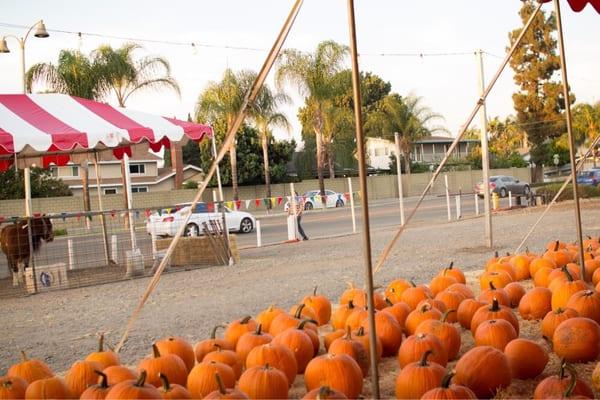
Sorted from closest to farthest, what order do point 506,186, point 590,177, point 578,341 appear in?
point 578,341
point 506,186
point 590,177

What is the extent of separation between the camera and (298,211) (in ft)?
66.1

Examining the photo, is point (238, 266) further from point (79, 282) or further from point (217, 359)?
point (217, 359)

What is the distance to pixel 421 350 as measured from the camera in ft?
13.4

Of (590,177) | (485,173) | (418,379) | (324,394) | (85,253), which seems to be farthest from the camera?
(590,177)

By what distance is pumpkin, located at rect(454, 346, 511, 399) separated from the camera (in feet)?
12.0

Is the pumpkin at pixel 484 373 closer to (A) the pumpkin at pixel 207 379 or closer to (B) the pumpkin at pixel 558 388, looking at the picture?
(B) the pumpkin at pixel 558 388

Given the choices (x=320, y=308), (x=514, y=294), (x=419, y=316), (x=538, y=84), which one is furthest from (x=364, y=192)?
(x=538, y=84)

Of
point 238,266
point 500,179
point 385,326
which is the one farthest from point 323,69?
point 385,326

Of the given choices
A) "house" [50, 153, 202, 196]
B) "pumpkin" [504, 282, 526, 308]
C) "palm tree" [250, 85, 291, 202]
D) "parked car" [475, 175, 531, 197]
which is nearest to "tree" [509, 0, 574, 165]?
"parked car" [475, 175, 531, 197]

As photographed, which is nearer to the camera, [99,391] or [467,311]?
[99,391]

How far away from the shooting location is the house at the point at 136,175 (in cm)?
6059

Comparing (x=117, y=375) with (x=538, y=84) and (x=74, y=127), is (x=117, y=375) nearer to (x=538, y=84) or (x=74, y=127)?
(x=74, y=127)

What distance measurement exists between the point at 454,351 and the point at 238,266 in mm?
9435

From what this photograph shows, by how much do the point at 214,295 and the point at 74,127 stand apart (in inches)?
156
